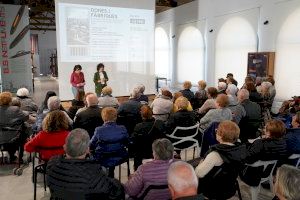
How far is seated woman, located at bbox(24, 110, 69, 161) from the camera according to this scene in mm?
2916

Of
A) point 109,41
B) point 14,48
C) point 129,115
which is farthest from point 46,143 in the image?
point 14,48

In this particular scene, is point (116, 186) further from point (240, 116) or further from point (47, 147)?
point (240, 116)

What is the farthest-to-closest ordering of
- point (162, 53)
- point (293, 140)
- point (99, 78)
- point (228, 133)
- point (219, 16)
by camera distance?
point (162, 53) < point (219, 16) < point (99, 78) < point (293, 140) < point (228, 133)

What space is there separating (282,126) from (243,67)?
20.6ft

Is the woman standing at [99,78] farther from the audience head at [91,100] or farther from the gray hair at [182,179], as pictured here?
the gray hair at [182,179]

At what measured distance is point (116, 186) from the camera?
6.63 feet

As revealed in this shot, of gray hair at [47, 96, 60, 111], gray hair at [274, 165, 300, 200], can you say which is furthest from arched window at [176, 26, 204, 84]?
gray hair at [274, 165, 300, 200]

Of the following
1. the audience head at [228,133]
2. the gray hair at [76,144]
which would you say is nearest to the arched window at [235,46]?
the audience head at [228,133]

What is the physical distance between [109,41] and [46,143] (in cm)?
625

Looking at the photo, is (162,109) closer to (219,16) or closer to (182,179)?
(182,179)

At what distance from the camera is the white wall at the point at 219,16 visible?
7355 mm

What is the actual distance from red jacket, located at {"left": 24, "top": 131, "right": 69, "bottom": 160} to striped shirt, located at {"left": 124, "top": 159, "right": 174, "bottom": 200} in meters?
1.20

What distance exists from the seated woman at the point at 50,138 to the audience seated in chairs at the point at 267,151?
189 centimetres

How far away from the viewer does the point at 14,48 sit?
1128 centimetres
